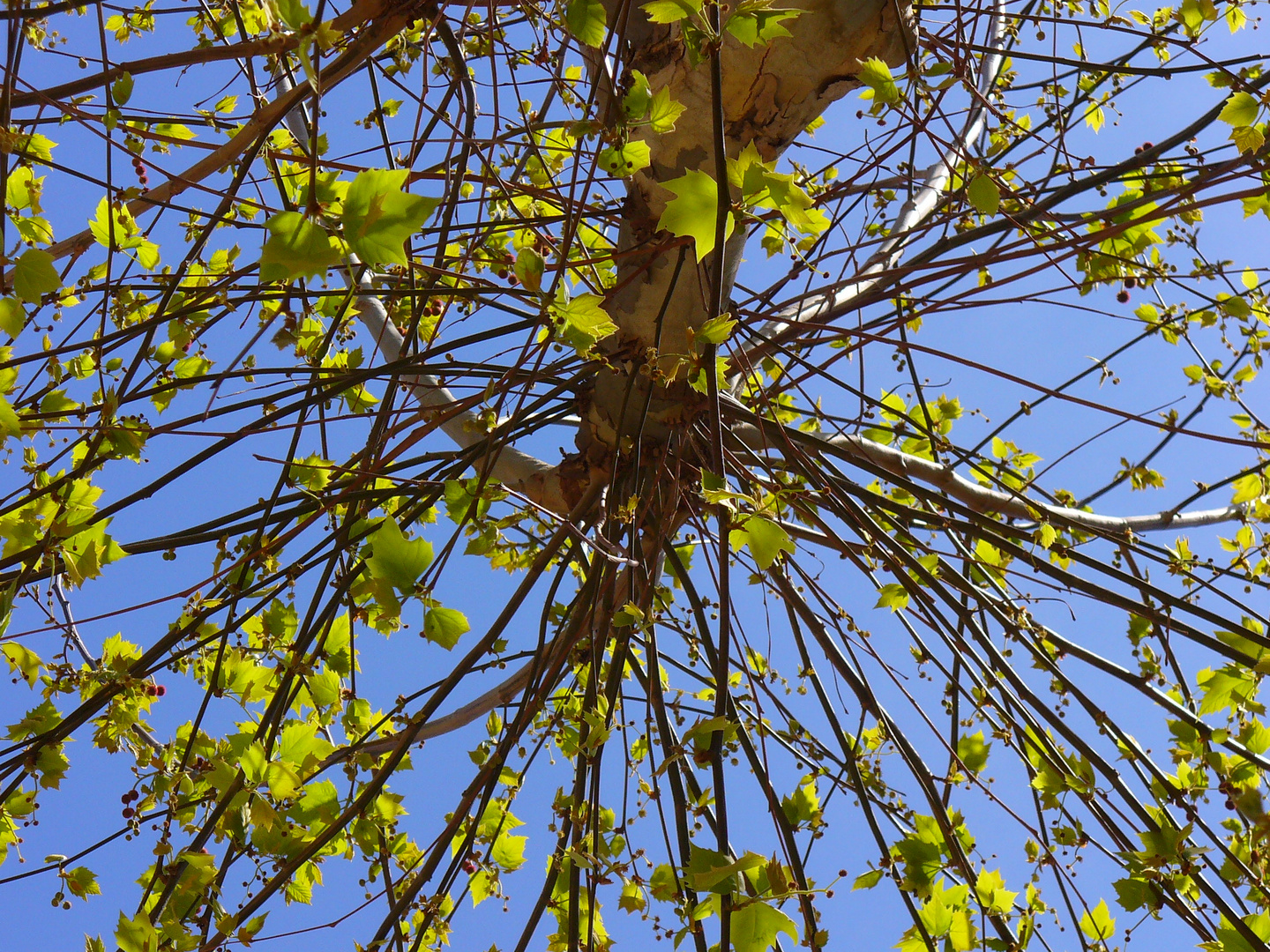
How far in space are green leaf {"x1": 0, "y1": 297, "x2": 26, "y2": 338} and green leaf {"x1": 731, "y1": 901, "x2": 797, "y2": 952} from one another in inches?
34.1

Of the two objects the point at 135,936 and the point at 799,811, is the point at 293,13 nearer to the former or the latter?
the point at 135,936

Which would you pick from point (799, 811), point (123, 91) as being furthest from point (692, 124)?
point (799, 811)

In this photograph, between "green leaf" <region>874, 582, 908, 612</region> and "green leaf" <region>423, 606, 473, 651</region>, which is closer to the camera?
"green leaf" <region>423, 606, 473, 651</region>

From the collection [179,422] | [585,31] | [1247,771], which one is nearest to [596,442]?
[179,422]

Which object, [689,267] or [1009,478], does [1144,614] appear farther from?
[1009,478]

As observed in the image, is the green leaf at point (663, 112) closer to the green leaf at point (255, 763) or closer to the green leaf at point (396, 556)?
the green leaf at point (396, 556)

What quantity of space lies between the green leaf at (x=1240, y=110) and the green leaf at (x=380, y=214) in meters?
0.94

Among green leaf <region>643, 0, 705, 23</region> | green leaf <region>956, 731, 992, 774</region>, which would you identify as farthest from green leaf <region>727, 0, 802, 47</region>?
green leaf <region>956, 731, 992, 774</region>

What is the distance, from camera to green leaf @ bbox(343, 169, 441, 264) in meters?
0.64

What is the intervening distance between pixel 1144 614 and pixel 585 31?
3.17ft

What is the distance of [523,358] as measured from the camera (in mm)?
983

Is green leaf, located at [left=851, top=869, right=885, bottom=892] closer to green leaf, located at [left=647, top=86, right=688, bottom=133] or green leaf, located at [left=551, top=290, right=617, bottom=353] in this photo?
green leaf, located at [left=551, top=290, right=617, bottom=353]

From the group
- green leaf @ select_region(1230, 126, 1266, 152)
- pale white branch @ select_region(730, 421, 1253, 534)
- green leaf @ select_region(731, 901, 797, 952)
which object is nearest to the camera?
green leaf @ select_region(731, 901, 797, 952)

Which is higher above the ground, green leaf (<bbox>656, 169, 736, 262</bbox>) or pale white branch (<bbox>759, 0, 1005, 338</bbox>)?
pale white branch (<bbox>759, 0, 1005, 338</bbox>)
